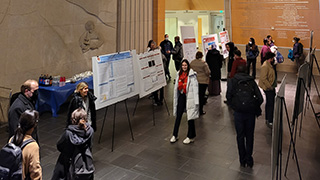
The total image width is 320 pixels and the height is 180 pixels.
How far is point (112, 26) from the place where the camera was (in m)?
10.3

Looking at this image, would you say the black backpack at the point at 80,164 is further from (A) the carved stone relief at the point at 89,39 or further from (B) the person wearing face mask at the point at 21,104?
(A) the carved stone relief at the point at 89,39

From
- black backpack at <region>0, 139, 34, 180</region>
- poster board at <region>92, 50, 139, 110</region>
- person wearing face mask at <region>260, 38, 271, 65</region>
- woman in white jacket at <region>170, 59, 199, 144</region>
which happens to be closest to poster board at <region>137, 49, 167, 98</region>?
poster board at <region>92, 50, 139, 110</region>

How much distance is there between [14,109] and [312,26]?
12514 millimetres

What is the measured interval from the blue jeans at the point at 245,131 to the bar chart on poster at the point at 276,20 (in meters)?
9.83

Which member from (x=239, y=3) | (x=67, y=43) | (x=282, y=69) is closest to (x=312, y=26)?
(x=282, y=69)

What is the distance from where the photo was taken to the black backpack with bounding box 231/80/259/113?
5207mm

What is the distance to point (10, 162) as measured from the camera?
2.92 meters

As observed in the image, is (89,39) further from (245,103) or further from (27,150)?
(27,150)

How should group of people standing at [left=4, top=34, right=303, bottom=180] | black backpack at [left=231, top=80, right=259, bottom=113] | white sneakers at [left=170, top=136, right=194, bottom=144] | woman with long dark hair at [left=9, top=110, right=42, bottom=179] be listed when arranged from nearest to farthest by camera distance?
woman with long dark hair at [left=9, top=110, right=42, bottom=179], group of people standing at [left=4, top=34, right=303, bottom=180], black backpack at [left=231, top=80, right=259, bottom=113], white sneakers at [left=170, top=136, right=194, bottom=144]

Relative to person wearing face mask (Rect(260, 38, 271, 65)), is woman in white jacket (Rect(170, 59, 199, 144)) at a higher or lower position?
lower

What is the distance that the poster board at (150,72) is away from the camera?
7283mm

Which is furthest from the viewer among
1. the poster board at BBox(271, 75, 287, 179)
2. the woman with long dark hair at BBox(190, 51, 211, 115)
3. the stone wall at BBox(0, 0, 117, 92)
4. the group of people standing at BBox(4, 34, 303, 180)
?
the woman with long dark hair at BBox(190, 51, 211, 115)

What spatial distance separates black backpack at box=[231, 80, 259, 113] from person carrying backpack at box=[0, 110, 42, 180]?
3.10 metres

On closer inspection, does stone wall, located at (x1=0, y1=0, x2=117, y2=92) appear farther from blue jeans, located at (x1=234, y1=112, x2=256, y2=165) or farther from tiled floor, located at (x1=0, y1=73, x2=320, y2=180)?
blue jeans, located at (x1=234, y1=112, x2=256, y2=165)
